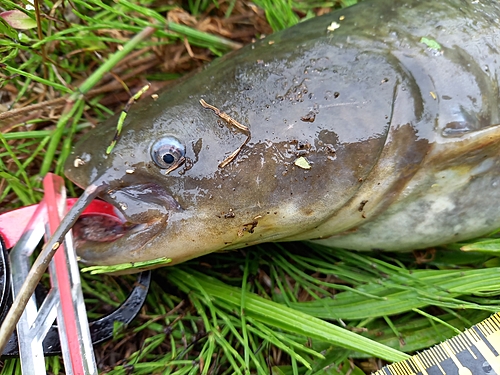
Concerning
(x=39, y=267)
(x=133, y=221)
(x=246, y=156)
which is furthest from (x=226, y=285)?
(x=39, y=267)

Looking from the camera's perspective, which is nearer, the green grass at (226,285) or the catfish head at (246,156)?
the catfish head at (246,156)

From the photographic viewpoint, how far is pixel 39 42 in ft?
7.38

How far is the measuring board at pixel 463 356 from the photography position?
76.2 inches

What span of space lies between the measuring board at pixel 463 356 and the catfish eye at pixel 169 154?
4.11 feet

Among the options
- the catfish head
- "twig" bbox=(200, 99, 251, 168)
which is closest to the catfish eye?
the catfish head

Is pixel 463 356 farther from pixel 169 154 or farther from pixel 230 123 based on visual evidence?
pixel 169 154

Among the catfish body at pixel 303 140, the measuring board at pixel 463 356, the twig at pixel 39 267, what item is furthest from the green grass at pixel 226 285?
the twig at pixel 39 267

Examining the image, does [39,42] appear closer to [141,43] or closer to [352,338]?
[141,43]

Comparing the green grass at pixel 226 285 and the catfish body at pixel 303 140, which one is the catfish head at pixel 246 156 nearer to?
the catfish body at pixel 303 140

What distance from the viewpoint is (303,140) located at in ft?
5.99

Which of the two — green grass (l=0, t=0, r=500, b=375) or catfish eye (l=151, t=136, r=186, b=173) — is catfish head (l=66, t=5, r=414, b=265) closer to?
catfish eye (l=151, t=136, r=186, b=173)

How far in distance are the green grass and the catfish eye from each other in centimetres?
78

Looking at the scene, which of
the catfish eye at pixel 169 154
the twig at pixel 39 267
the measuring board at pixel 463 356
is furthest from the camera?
the measuring board at pixel 463 356

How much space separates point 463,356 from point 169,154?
1463mm
